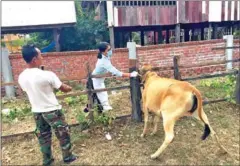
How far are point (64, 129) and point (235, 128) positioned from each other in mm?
2743

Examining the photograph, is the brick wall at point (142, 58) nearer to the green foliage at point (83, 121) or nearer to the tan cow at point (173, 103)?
the green foliage at point (83, 121)

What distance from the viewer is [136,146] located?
3.77 metres

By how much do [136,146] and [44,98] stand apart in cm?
152

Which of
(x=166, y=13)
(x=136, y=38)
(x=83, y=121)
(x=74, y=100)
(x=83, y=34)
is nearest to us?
(x=83, y=121)

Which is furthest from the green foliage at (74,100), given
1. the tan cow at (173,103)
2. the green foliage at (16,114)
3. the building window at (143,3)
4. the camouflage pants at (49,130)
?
the building window at (143,3)

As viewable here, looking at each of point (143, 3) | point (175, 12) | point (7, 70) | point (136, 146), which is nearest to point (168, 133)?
point (136, 146)

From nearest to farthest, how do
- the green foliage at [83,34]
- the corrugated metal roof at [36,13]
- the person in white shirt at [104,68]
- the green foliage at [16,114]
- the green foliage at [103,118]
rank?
the person in white shirt at [104,68] → the green foliage at [103,118] → the green foliage at [16,114] → the corrugated metal roof at [36,13] → the green foliage at [83,34]

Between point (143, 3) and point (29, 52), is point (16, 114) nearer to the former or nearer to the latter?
point (29, 52)

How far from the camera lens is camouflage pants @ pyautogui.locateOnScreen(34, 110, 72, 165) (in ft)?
10.2

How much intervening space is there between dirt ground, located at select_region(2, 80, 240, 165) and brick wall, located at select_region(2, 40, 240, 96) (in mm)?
3333

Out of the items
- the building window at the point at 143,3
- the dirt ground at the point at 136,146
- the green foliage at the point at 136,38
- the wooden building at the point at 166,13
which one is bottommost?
the dirt ground at the point at 136,146

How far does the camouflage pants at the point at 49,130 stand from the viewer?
123 inches

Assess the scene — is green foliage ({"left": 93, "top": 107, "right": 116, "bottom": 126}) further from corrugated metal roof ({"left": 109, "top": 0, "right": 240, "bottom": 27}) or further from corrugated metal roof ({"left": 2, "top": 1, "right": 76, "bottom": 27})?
corrugated metal roof ({"left": 109, "top": 0, "right": 240, "bottom": 27})

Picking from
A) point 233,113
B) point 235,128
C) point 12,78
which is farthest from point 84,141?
point 12,78
